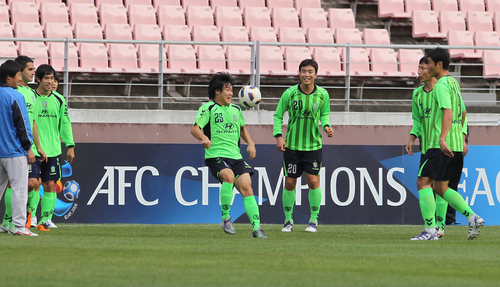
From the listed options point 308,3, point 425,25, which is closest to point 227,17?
point 308,3

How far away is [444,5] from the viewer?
1861 cm

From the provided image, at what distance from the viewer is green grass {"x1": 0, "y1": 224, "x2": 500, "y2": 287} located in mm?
4723

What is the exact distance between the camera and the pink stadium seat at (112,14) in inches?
616

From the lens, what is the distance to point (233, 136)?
27.9 ft

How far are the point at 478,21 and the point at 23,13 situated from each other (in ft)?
35.3

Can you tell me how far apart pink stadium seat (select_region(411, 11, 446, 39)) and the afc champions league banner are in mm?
6131

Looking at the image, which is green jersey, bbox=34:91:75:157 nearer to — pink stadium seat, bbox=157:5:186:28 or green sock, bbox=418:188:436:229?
green sock, bbox=418:188:436:229

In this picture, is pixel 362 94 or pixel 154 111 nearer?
pixel 154 111

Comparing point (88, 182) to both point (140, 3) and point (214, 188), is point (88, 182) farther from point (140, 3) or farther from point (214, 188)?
point (140, 3)

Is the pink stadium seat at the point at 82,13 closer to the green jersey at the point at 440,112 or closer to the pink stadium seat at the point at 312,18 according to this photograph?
the pink stadium seat at the point at 312,18

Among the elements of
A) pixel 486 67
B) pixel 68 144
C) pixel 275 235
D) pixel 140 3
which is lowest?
pixel 275 235

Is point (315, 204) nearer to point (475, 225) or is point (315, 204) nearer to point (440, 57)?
point (475, 225)

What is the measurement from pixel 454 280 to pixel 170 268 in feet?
6.48

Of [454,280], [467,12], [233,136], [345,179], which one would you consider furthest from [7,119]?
[467,12]
